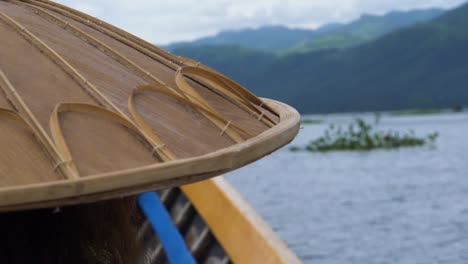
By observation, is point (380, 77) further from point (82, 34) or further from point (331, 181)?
point (82, 34)

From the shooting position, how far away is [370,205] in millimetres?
19031

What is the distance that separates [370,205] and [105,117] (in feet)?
58.5

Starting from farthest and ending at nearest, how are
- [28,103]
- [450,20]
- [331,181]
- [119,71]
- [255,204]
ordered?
[450,20]
[331,181]
[255,204]
[119,71]
[28,103]

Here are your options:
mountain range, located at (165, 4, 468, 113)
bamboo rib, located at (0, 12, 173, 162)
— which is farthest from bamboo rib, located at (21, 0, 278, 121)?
mountain range, located at (165, 4, 468, 113)

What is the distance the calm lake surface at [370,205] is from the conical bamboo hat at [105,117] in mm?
9801

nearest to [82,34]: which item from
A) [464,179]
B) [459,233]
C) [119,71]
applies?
[119,71]

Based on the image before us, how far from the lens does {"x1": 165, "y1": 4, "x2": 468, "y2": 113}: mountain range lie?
113 meters

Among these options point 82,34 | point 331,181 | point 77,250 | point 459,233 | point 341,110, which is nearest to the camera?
point 77,250

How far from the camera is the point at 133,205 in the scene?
187 cm

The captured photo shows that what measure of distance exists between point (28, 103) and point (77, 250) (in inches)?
11.2

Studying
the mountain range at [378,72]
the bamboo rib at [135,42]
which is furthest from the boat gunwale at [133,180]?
the mountain range at [378,72]

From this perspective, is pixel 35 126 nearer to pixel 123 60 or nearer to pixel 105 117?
pixel 105 117

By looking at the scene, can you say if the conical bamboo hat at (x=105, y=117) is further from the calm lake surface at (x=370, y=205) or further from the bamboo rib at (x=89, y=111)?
the calm lake surface at (x=370, y=205)

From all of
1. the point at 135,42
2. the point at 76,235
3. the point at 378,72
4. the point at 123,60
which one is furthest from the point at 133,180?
the point at 378,72
